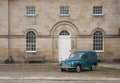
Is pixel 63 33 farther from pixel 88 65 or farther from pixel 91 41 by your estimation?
pixel 88 65

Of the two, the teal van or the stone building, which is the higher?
the stone building

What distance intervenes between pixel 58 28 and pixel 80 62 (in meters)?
11.4

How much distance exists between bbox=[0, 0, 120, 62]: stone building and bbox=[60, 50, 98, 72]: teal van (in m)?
8.46

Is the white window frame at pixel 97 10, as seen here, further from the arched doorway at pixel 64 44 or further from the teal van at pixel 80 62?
the teal van at pixel 80 62

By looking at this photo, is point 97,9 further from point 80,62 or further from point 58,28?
point 80,62

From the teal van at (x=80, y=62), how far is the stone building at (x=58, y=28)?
27.7ft

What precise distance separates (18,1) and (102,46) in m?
9.72

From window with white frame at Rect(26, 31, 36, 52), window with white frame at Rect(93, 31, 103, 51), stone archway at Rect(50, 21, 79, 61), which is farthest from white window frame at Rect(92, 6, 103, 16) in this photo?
window with white frame at Rect(26, 31, 36, 52)

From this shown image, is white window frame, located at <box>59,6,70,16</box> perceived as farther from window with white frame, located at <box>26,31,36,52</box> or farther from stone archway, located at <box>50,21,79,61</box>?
window with white frame, located at <box>26,31,36,52</box>

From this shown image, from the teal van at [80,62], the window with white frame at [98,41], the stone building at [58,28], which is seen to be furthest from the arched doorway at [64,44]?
the teal van at [80,62]

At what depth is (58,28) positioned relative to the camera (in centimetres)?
4712

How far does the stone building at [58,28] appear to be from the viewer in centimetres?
4678

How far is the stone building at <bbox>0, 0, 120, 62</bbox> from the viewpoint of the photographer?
46781 millimetres

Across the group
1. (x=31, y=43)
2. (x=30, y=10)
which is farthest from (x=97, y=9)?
(x=31, y=43)
